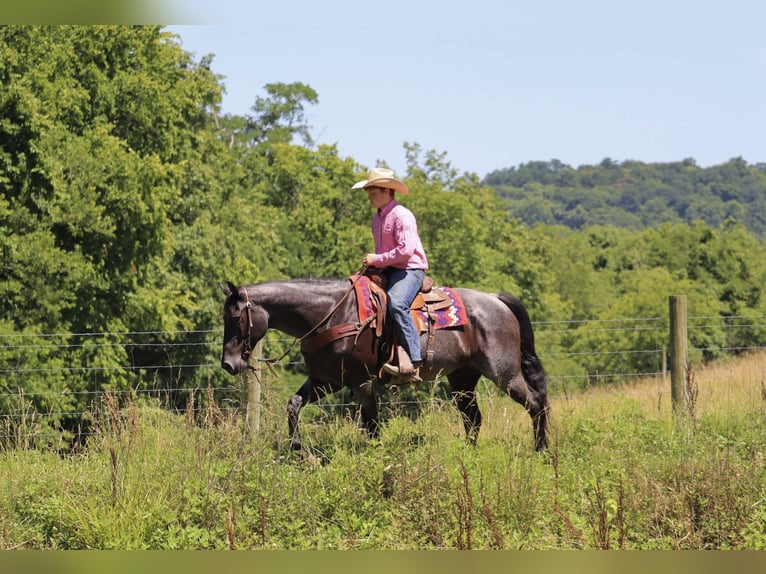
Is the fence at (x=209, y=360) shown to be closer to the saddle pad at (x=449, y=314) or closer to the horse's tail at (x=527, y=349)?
the horse's tail at (x=527, y=349)

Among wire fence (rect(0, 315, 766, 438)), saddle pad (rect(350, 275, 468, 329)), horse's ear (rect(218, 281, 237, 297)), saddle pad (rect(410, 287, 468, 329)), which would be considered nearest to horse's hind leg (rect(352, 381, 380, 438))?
wire fence (rect(0, 315, 766, 438))

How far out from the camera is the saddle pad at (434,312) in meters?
8.86

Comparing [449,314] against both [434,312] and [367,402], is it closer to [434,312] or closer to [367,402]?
[434,312]

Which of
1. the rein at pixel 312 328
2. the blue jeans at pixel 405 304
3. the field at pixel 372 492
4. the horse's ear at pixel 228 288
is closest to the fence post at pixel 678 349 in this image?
the field at pixel 372 492

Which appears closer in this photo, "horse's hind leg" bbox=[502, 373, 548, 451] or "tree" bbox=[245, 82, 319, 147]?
"horse's hind leg" bbox=[502, 373, 548, 451]

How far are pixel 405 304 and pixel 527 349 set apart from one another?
1.83 meters

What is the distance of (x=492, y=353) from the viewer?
9.51 m

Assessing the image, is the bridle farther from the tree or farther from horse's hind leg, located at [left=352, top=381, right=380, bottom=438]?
the tree

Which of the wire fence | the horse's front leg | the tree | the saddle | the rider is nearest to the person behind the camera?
the horse's front leg

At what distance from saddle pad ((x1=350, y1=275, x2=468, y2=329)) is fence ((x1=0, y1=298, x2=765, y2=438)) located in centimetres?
84

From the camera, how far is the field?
614 cm

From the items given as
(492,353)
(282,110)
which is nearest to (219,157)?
(282,110)

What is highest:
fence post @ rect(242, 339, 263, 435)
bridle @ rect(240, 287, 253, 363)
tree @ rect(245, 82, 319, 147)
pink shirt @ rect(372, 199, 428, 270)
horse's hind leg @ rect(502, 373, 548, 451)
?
tree @ rect(245, 82, 319, 147)

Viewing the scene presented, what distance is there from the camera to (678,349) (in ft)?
32.9
